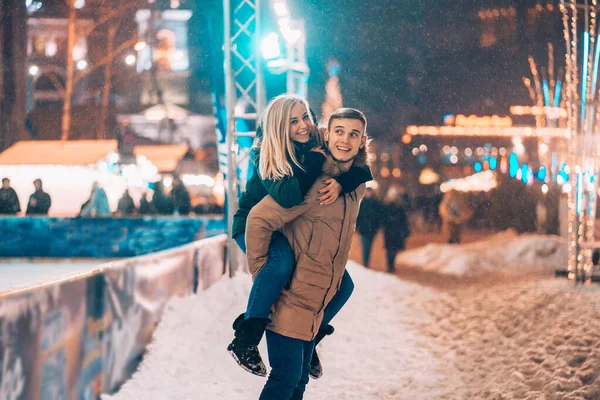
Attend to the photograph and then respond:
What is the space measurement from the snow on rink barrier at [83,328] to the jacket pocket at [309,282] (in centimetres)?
133

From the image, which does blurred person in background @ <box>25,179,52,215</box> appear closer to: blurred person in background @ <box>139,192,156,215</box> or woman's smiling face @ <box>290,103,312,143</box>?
blurred person in background @ <box>139,192,156,215</box>

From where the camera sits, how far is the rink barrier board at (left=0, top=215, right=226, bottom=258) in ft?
42.1

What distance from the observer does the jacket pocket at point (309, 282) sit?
295 centimetres

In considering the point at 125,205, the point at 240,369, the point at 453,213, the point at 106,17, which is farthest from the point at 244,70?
the point at 106,17

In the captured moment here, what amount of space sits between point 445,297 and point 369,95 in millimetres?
17422

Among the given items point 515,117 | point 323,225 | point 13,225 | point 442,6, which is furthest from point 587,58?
point 515,117

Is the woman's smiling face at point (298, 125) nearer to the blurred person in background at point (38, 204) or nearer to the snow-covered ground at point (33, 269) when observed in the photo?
the snow-covered ground at point (33, 269)

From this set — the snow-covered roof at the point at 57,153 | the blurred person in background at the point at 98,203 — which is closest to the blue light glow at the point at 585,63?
the blurred person in background at the point at 98,203

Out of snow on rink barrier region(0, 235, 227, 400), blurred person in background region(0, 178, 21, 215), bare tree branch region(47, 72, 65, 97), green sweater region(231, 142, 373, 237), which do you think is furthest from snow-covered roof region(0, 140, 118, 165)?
green sweater region(231, 142, 373, 237)

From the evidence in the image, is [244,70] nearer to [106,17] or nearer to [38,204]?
[38,204]

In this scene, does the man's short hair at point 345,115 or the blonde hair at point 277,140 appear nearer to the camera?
the blonde hair at point 277,140

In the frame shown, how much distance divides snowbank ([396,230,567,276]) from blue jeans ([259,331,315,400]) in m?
10.7

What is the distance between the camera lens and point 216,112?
9648mm

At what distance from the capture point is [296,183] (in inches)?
111
